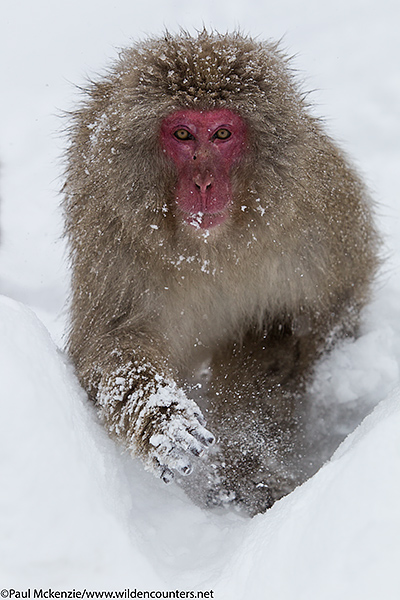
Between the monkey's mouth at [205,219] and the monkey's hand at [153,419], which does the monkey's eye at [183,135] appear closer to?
the monkey's mouth at [205,219]

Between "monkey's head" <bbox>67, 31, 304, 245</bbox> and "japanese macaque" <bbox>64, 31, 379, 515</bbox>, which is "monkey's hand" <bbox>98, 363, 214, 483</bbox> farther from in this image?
"monkey's head" <bbox>67, 31, 304, 245</bbox>

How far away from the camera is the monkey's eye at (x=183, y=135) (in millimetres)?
2693

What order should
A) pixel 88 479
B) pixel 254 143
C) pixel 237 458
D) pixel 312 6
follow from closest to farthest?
pixel 88 479
pixel 254 143
pixel 237 458
pixel 312 6

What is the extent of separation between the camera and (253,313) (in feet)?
11.1

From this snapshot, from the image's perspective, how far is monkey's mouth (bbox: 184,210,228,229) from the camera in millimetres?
2680

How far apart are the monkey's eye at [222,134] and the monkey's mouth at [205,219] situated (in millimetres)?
283

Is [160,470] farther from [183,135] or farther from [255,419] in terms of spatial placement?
[183,135]

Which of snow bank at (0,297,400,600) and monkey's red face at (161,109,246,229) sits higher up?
monkey's red face at (161,109,246,229)

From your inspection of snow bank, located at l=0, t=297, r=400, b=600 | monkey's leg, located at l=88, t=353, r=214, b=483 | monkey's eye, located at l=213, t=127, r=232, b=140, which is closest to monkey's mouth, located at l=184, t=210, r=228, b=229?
monkey's eye, located at l=213, t=127, r=232, b=140

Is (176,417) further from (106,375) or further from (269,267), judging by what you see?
(269,267)

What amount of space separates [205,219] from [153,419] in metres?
0.81

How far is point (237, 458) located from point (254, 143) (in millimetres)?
1461

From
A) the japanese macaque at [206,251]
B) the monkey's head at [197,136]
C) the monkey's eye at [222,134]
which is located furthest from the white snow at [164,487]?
the monkey's eye at [222,134]

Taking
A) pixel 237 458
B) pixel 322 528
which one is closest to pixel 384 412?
pixel 322 528
